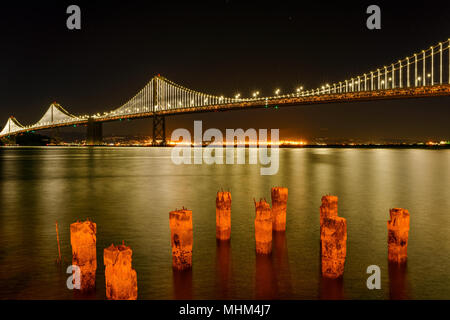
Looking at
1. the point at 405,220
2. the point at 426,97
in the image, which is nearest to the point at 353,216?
the point at 405,220

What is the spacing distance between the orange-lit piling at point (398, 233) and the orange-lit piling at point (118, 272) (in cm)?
271

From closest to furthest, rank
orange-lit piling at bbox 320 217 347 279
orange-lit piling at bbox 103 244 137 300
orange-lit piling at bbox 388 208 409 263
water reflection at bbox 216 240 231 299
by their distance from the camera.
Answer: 1. orange-lit piling at bbox 103 244 137 300
2. orange-lit piling at bbox 320 217 347 279
3. water reflection at bbox 216 240 231 299
4. orange-lit piling at bbox 388 208 409 263

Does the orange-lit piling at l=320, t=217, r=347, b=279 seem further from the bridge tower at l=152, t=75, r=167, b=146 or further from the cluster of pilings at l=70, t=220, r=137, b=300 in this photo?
the bridge tower at l=152, t=75, r=167, b=146

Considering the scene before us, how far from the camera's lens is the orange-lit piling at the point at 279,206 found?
5324 mm

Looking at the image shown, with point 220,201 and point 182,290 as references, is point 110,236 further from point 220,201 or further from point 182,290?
point 182,290

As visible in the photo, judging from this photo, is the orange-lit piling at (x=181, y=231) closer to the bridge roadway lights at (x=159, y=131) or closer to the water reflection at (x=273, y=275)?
the water reflection at (x=273, y=275)

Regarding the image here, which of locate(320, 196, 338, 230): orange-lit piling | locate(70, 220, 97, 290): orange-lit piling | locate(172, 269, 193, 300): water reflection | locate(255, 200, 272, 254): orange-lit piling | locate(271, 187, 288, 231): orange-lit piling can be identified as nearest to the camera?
locate(70, 220, 97, 290): orange-lit piling

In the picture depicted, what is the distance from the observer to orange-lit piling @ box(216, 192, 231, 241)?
188 inches

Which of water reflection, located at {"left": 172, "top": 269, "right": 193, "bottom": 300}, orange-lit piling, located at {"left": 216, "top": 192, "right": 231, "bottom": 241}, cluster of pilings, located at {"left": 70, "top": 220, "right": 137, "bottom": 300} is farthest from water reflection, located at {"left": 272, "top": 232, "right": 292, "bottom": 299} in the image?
cluster of pilings, located at {"left": 70, "top": 220, "right": 137, "bottom": 300}

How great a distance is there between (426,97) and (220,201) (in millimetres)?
42411

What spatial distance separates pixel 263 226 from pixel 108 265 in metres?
1.93

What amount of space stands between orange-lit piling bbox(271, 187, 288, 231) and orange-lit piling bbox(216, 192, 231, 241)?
74cm

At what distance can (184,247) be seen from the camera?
3.92 m
